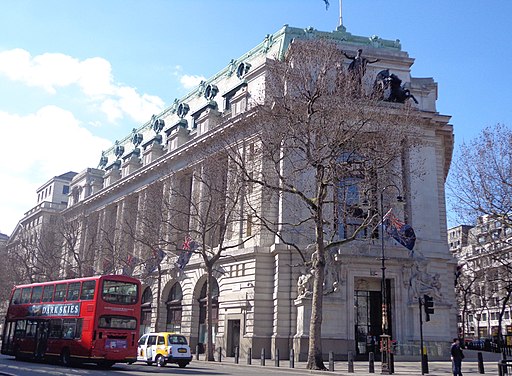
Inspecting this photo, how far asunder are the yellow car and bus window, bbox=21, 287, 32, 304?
6.57 m

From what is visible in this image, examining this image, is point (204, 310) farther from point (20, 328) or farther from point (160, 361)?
point (20, 328)

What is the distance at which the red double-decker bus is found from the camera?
2289cm

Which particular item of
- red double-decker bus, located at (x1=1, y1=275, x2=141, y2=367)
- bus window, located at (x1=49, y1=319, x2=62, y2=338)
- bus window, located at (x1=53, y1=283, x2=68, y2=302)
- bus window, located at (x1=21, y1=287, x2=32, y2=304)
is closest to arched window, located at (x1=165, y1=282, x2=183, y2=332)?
bus window, located at (x1=21, y1=287, x2=32, y2=304)

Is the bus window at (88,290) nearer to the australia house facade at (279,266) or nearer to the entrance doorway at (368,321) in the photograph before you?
the australia house facade at (279,266)

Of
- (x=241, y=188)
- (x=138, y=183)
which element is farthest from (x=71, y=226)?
(x=241, y=188)

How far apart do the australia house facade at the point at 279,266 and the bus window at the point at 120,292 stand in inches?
343

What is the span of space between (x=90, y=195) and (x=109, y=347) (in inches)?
1815

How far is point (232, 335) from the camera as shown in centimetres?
3766

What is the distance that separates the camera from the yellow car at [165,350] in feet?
87.9

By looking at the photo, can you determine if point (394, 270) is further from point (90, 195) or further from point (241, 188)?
point (90, 195)

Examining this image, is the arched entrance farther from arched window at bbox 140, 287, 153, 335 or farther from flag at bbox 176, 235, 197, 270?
arched window at bbox 140, 287, 153, 335

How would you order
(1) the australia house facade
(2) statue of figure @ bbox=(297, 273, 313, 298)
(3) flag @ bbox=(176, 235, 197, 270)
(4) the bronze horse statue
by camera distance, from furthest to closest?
(3) flag @ bbox=(176, 235, 197, 270) < (4) the bronze horse statue < (1) the australia house facade < (2) statue of figure @ bbox=(297, 273, 313, 298)

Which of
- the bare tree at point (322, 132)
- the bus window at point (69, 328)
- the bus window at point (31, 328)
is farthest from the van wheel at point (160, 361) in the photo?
the bare tree at point (322, 132)

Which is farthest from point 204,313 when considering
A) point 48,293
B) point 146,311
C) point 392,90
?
point 392,90
